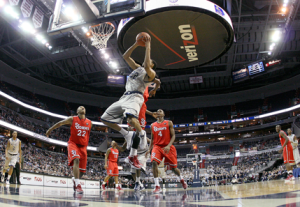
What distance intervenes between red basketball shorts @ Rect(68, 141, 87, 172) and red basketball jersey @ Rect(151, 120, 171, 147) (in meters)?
1.83

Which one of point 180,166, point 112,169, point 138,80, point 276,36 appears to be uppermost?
point 276,36

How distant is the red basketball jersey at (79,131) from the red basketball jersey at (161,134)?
174 cm

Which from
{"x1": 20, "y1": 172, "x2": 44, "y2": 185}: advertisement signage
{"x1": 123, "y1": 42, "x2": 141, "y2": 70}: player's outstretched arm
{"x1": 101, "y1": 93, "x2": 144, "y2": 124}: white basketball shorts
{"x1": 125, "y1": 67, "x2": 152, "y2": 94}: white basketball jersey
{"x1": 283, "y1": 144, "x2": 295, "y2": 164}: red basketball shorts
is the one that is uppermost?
{"x1": 123, "y1": 42, "x2": 141, "y2": 70}: player's outstretched arm

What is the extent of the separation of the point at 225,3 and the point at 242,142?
29.9 m

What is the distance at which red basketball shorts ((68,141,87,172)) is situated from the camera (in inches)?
186

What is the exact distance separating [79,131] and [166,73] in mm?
26440

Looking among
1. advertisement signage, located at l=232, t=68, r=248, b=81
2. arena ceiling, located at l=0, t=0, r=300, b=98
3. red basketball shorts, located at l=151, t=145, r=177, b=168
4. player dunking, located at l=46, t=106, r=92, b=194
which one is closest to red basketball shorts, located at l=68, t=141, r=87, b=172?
player dunking, located at l=46, t=106, r=92, b=194

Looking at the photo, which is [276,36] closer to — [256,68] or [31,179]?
[256,68]

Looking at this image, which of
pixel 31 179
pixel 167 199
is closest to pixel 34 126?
pixel 31 179

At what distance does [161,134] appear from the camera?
229 inches

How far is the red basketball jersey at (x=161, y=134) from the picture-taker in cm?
575

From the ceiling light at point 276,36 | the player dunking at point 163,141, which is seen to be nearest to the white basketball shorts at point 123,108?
the player dunking at point 163,141

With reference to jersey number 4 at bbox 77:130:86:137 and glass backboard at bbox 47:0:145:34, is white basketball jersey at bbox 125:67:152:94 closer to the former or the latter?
jersey number 4 at bbox 77:130:86:137

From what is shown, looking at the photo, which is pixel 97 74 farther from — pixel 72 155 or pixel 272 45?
pixel 72 155
